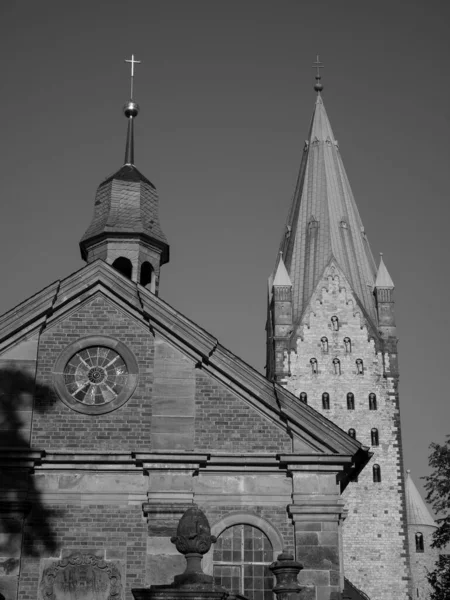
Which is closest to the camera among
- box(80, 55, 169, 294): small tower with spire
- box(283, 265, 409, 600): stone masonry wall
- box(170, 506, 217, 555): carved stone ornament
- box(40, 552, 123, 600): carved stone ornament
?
box(170, 506, 217, 555): carved stone ornament

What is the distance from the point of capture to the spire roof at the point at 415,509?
2825 inches

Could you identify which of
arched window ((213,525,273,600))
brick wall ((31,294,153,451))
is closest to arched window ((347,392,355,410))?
brick wall ((31,294,153,451))

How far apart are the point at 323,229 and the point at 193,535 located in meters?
60.3

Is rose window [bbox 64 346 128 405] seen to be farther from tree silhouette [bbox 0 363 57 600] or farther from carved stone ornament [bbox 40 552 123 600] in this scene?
carved stone ornament [bbox 40 552 123 600]

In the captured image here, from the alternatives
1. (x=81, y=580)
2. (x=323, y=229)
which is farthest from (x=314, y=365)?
(x=81, y=580)

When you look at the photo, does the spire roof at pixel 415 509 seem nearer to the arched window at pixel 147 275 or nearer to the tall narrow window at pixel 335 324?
the tall narrow window at pixel 335 324

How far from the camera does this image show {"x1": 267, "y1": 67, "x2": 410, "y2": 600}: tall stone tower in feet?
196

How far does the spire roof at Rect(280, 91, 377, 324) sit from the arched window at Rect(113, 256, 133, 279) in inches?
1632

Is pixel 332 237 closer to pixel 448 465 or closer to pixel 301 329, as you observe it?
pixel 301 329

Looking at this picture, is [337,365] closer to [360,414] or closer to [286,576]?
[360,414]

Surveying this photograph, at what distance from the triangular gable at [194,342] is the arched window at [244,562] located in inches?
79.5

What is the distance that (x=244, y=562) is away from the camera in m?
19.6

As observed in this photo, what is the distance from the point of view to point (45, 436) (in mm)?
20562

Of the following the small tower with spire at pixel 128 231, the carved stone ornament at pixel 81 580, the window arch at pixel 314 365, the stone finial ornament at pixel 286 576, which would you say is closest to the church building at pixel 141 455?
the carved stone ornament at pixel 81 580
